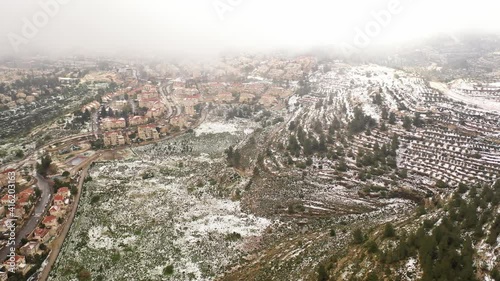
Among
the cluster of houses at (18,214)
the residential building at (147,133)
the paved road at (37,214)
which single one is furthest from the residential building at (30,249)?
the residential building at (147,133)

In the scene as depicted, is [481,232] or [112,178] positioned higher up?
[481,232]

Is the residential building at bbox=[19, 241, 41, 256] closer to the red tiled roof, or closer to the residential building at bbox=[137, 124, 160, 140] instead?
the red tiled roof

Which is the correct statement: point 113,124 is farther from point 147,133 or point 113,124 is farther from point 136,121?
point 147,133

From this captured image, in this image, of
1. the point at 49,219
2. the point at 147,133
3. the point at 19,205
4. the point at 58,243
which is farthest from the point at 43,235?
the point at 147,133

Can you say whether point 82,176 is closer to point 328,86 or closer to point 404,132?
point 404,132

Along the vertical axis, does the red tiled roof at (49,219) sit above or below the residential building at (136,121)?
above

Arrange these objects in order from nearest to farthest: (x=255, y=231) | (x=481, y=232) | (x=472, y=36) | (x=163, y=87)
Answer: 1. (x=481, y=232)
2. (x=255, y=231)
3. (x=163, y=87)
4. (x=472, y=36)

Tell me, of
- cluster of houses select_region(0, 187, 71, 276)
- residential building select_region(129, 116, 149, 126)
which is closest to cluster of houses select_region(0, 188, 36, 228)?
cluster of houses select_region(0, 187, 71, 276)

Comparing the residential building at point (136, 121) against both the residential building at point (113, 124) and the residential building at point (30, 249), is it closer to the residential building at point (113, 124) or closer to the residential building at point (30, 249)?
the residential building at point (113, 124)

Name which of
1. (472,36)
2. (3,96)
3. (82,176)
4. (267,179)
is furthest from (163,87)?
(472,36)
